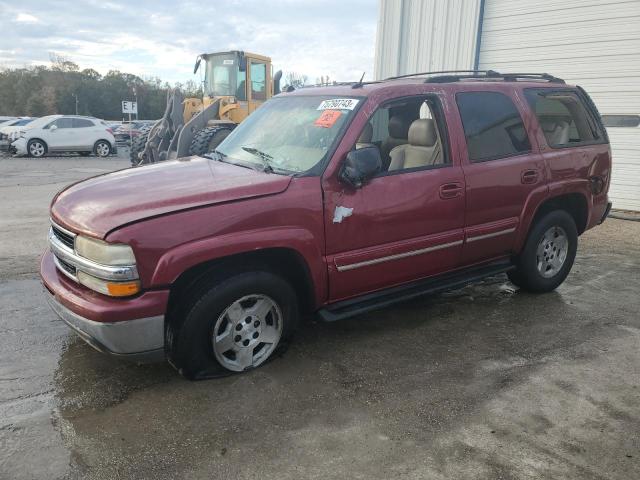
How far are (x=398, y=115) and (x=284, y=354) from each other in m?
2.17

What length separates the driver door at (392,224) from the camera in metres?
3.52

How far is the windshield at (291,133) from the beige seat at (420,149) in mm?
584

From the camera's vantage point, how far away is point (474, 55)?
1059cm

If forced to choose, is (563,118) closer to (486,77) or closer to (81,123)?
(486,77)

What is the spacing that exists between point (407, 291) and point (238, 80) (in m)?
10.1

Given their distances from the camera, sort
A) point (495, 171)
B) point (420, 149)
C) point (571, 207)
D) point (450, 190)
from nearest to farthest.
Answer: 1. point (450, 190)
2. point (420, 149)
3. point (495, 171)
4. point (571, 207)

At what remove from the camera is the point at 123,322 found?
2.88m

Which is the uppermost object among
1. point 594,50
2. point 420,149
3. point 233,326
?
point 594,50

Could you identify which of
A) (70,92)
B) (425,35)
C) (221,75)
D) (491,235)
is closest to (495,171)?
(491,235)

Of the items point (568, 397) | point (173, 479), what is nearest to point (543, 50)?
point (568, 397)

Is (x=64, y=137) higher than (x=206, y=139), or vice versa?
(x=206, y=139)

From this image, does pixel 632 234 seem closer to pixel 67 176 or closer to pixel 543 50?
pixel 543 50

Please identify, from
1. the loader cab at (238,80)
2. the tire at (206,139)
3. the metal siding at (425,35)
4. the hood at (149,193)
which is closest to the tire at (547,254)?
the hood at (149,193)

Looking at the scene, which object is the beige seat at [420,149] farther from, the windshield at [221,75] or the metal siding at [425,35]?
the windshield at [221,75]
